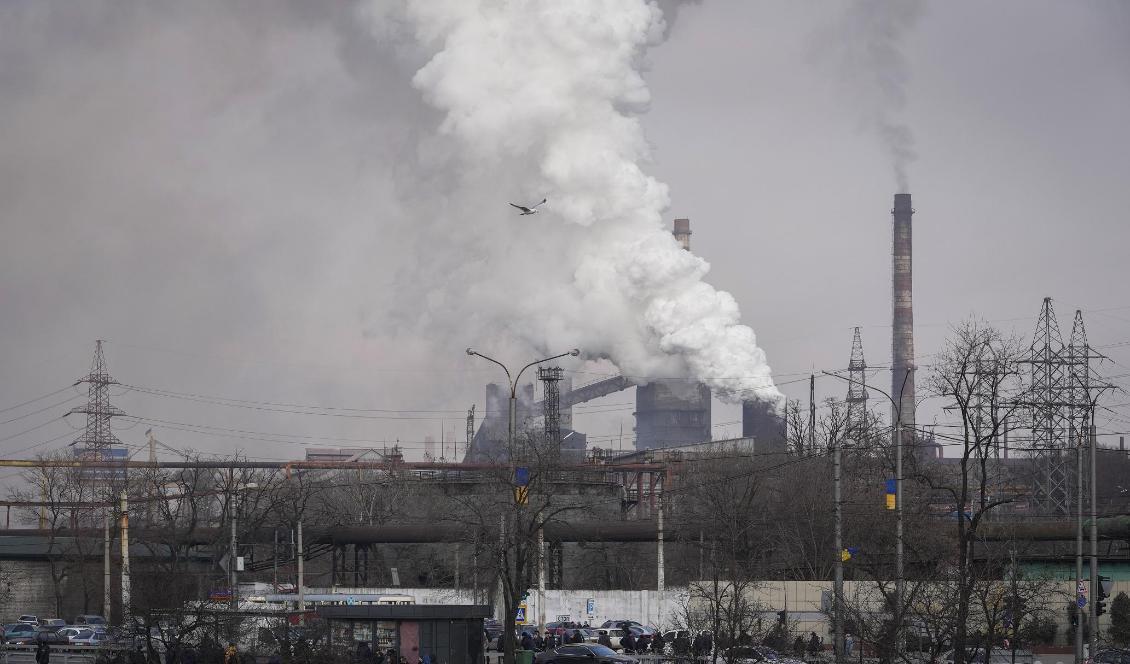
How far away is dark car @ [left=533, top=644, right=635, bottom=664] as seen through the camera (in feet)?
135

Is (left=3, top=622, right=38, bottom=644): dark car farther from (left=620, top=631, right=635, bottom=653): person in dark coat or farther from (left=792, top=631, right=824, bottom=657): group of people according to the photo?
(left=792, top=631, right=824, bottom=657): group of people

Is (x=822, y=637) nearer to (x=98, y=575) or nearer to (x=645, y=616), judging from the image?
(x=645, y=616)

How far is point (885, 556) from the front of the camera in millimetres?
56969

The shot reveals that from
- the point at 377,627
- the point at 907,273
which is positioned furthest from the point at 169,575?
the point at 907,273

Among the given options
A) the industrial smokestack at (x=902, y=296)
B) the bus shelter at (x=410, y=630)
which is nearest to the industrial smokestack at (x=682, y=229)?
the industrial smokestack at (x=902, y=296)

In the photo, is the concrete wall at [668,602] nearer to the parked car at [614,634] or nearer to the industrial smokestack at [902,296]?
the parked car at [614,634]

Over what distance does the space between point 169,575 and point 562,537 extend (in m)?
30.7

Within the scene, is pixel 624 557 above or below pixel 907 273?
below

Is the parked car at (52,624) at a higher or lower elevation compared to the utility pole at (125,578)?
lower

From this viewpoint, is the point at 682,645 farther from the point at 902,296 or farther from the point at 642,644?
the point at 902,296

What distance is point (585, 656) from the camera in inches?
1634

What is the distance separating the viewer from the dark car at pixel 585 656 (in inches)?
1617

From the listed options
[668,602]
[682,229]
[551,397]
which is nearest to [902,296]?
[682,229]

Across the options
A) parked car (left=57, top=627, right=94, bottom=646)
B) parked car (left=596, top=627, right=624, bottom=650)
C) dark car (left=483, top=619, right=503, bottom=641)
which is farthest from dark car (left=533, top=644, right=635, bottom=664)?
parked car (left=57, top=627, right=94, bottom=646)
